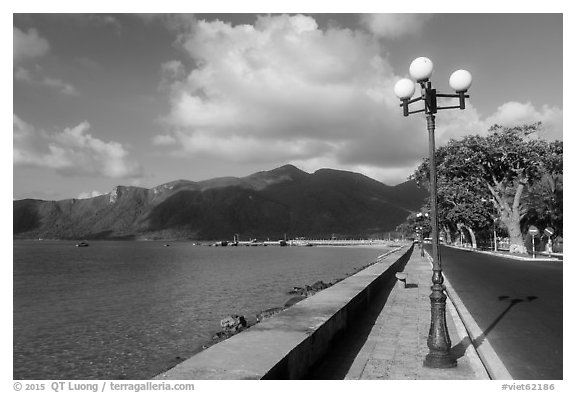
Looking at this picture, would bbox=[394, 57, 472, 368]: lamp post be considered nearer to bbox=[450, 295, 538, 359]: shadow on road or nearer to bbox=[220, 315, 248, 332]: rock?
bbox=[450, 295, 538, 359]: shadow on road

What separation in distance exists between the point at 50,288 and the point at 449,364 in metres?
46.1

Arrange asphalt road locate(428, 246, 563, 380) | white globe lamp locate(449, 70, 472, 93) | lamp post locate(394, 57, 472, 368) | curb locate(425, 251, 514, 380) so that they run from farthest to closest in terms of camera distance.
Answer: white globe lamp locate(449, 70, 472, 93) < asphalt road locate(428, 246, 563, 380) < lamp post locate(394, 57, 472, 368) < curb locate(425, 251, 514, 380)

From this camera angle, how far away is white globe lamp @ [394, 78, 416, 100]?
8672 mm

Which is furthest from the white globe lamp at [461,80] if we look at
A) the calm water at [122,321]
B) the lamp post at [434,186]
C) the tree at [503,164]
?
the tree at [503,164]

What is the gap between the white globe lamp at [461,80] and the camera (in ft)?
28.1

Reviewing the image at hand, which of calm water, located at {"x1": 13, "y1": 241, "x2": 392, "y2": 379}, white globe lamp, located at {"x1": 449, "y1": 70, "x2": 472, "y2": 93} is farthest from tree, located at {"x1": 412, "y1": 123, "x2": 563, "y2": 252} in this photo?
white globe lamp, located at {"x1": 449, "y1": 70, "x2": 472, "y2": 93}

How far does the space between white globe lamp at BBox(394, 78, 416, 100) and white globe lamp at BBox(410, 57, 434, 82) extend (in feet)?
1.08

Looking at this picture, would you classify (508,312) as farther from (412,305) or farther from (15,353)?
(15,353)

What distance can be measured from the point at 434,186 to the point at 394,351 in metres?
2.94

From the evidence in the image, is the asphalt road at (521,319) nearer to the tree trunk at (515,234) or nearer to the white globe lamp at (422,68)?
the white globe lamp at (422,68)

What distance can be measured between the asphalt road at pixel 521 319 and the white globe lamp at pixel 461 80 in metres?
4.74

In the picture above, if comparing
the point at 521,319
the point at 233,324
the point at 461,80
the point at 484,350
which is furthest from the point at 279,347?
the point at 233,324
